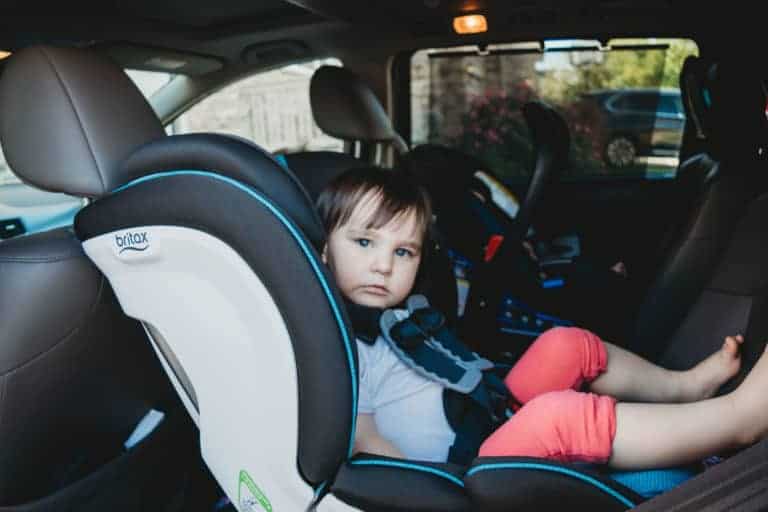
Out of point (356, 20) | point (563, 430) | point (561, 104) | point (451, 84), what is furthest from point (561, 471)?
point (561, 104)

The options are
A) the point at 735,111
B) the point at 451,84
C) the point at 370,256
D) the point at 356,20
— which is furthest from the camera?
the point at 451,84

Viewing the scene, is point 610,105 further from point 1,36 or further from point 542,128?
point 1,36

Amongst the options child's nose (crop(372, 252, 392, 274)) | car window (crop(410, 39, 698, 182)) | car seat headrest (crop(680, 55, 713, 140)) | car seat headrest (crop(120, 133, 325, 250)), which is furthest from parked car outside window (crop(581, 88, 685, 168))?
car seat headrest (crop(120, 133, 325, 250))

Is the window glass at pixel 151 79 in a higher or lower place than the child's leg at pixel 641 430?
higher

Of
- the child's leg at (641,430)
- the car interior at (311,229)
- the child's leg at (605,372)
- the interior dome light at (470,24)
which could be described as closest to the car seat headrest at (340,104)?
the car interior at (311,229)

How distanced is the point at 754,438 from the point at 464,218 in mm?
1524

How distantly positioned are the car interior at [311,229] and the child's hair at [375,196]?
33 cm

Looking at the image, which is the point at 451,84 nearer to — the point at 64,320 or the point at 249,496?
the point at 64,320

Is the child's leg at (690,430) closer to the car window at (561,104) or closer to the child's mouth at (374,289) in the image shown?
the child's mouth at (374,289)

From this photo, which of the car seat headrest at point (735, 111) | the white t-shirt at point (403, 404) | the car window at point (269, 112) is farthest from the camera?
the car window at point (269, 112)

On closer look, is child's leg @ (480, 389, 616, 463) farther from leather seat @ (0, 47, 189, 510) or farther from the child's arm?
leather seat @ (0, 47, 189, 510)

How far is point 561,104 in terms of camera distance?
331 centimetres

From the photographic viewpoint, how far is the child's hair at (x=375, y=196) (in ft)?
4.50

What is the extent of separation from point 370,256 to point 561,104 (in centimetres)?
225
